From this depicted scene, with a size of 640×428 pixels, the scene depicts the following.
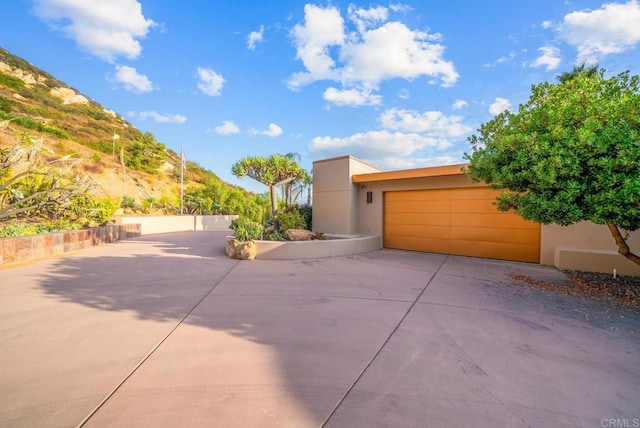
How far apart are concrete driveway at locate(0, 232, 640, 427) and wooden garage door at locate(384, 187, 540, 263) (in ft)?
10.0

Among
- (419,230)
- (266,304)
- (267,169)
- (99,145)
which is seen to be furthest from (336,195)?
(99,145)

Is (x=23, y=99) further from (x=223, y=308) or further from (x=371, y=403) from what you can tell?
(x=371, y=403)

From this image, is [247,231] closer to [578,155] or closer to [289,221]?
[289,221]

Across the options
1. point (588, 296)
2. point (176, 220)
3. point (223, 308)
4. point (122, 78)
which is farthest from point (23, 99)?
point (588, 296)

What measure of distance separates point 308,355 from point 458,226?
7.12m

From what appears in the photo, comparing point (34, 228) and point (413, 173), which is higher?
point (413, 173)

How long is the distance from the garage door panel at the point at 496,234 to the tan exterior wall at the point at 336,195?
3.45 meters

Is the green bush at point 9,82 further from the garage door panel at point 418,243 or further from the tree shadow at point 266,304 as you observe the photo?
the garage door panel at point 418,243

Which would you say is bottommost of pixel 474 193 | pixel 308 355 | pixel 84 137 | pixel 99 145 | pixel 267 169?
pixel 308 355

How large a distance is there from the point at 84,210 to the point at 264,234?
22.7 ft

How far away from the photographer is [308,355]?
238 centimetres

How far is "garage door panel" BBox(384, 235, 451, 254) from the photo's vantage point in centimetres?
817

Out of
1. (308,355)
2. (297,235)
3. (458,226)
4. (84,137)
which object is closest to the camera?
(308,355)

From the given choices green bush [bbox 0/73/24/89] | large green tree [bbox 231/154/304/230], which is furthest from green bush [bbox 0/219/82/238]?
green bush [bbox 0/73/24/89]
